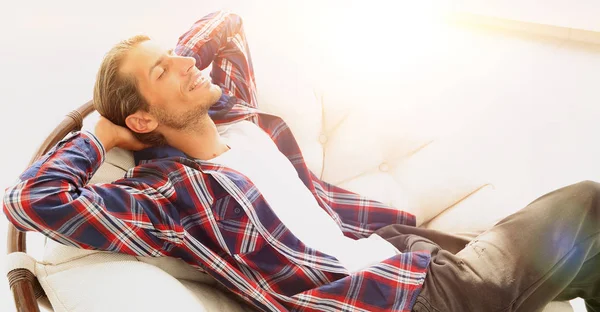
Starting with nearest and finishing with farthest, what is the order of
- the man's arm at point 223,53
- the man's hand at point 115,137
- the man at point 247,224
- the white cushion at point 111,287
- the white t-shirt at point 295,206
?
the white cushion at point 111,287, the man at point 247,224, the man's hand at point 115,137, the white t-shirt at point 295,206, the man's arm at point 223,53

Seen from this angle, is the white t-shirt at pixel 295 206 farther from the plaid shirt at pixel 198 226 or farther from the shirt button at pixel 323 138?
the shirt button at pixel 323 138

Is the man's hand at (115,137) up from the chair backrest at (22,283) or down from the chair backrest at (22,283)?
up

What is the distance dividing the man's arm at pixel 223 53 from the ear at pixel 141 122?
301 millimetres

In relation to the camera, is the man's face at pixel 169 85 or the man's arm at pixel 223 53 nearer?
the man's face at pixel 169 85

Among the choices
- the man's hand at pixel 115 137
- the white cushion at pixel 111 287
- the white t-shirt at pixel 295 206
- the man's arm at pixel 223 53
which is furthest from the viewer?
the man's arm at pixel 223 53

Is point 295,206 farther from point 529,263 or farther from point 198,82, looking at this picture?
point 529,263

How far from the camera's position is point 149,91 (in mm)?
1290

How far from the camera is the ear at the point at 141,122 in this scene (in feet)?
4.26

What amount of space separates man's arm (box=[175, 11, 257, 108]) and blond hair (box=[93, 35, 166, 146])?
0.27 meters

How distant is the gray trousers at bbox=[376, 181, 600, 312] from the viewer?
1192mm

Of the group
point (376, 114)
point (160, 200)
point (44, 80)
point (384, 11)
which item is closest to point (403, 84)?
point (376, 114)

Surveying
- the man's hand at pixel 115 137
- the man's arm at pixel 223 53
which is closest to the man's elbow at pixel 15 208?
the man's hand at pixel 115 137

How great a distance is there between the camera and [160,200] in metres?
1.19

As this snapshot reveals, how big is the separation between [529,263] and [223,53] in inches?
40.1
